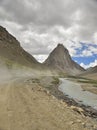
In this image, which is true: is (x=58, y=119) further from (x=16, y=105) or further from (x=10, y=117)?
(x=16, y=105)

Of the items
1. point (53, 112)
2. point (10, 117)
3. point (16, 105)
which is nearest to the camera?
point (10, 117)

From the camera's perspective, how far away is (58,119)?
16.2m

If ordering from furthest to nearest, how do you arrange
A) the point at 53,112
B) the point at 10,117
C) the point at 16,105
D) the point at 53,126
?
the point at 16,105
the point at 53,112
the point at 10,117
the point at 53,126

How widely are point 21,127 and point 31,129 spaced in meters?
0.61

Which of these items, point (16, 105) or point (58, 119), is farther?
point (16, 105)

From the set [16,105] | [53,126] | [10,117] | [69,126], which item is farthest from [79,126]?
[16,105]

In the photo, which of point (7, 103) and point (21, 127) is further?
point (7, 103)

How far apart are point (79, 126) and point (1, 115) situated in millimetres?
4861

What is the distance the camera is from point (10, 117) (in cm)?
1597

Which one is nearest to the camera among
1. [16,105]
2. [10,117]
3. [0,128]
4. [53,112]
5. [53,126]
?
[0,128]

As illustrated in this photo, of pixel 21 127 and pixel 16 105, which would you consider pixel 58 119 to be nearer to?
pixel 21 127

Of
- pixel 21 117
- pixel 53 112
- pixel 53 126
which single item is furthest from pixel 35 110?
pixel 53 126

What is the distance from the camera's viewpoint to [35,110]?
738 inches

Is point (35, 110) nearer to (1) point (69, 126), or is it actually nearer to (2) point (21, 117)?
(2) point (21, 117)
